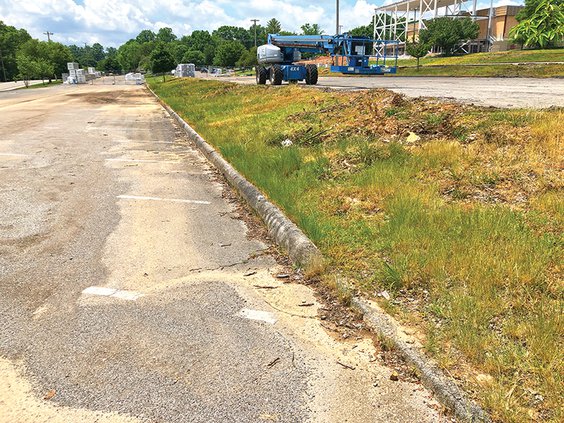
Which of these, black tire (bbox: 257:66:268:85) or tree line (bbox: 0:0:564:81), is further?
tree line (bbox: 0:0:564:81)

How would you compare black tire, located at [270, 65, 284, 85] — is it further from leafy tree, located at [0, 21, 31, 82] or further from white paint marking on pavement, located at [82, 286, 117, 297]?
leafy tree, located at [0, 21, 31, 82]

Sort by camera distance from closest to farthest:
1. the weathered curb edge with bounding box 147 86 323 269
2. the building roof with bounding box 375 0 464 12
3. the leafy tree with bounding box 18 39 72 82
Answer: the weathered curb edge with bounding box 147 86 323 269
the building roof with bounding box 375 0 464 12
the leafy tree with bounding box 18 39 72 82

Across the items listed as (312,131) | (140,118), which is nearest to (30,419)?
(312,131)

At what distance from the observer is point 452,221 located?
443cm

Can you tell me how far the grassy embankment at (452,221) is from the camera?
2.66 meters

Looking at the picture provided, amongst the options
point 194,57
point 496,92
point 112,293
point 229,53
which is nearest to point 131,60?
point 194,57

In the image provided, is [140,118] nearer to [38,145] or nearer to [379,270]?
[38,145]

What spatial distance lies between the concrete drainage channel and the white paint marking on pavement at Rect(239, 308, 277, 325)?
650mm

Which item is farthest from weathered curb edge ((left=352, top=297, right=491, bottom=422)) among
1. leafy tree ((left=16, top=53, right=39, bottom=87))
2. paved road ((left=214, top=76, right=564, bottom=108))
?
leafy tree ((left=16, top=53, right=39, bottom=87))

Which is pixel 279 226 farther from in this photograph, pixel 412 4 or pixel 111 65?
pixel 111 65

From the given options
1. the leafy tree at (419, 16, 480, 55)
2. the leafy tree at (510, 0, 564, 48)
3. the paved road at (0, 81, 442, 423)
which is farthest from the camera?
the leafy tree at (419, 16, 480, 55)

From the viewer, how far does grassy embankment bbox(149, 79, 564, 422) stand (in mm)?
2658

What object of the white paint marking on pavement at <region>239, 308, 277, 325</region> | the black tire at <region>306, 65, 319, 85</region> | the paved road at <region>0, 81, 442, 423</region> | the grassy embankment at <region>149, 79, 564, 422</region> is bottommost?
the white paint marking on pavement at <region>239, 308, 277, 325</region>

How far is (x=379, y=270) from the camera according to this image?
12.5 feet
